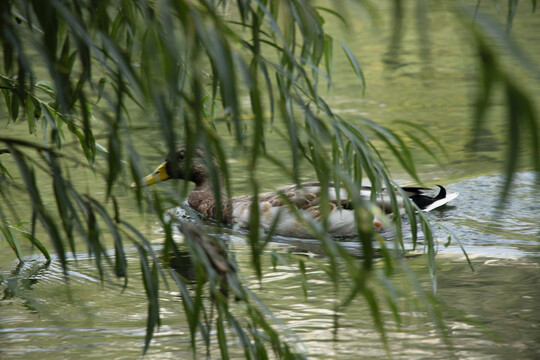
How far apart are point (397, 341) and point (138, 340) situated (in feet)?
3.61

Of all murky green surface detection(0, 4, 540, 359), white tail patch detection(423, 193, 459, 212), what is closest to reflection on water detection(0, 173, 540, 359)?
murky green surface detection(0, 4, 540, 359)

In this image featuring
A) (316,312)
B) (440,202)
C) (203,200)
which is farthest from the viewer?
(203,200)

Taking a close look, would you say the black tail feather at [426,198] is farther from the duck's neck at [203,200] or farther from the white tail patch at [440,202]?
the duck's neck at [203,200]

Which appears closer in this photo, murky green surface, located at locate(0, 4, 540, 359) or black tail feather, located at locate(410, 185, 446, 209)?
murky green surface, located at locate(0, 4, 540, 359)

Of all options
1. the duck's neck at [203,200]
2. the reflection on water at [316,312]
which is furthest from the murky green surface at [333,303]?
the duck's neck at [203,200]

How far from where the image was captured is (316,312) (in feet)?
12.2

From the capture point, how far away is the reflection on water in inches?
130

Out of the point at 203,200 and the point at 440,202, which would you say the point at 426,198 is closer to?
the point at 440,202

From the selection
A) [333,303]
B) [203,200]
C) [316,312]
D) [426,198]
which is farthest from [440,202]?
[316,312]

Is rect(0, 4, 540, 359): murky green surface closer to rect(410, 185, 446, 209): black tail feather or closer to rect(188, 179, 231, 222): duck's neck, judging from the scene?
rect(410, 185, 446, 209): black tail feather

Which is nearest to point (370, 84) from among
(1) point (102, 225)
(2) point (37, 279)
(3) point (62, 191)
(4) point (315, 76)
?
(1) point (102, 225)

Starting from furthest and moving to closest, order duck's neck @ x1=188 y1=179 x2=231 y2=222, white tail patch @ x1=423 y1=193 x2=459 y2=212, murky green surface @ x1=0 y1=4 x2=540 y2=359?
1. duck's neck @ x1=188 y1=179 x2=231 y2=222
2. white tail patch @ x1=423 y1=193 x2=459 y2=212
3. murky green surface @ x1=0 y1=4 x2=540 y2=359

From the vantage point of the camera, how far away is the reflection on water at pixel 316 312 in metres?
3.31

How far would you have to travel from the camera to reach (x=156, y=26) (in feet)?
4.10
